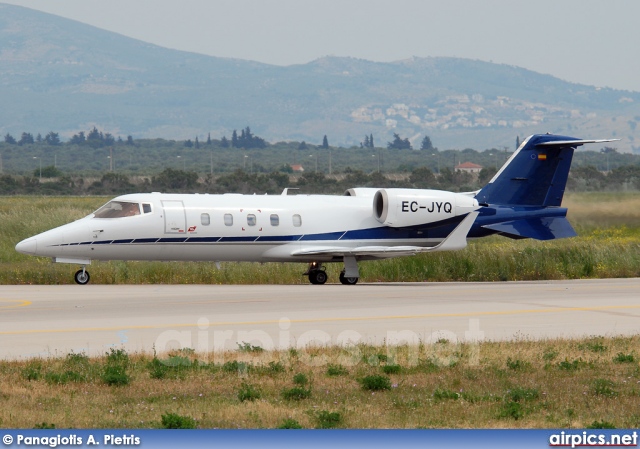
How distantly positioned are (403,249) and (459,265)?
4331mm

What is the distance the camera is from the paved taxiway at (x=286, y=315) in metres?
18.9

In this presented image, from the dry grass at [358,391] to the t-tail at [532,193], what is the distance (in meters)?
17.3

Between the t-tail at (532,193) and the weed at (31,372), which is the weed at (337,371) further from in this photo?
the t-tail at (532,193)

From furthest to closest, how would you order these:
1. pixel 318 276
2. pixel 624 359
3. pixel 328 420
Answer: pixel 318 276, pixel 624 359, pixel 328 420

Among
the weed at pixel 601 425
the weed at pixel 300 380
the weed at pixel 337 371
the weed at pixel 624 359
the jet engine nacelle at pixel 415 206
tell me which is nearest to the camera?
the weed at pixel 601 425

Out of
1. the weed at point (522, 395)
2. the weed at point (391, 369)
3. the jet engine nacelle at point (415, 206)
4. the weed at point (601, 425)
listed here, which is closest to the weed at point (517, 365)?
the weed at point (391, 369)

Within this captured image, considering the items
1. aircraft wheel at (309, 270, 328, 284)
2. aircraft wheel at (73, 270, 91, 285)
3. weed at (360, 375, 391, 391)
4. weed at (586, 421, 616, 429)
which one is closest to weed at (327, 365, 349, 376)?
weed at (360, 375, 391, 391)

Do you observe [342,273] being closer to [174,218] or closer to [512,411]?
[174,218]

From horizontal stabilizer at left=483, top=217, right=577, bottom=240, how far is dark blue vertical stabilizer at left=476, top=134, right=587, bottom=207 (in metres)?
0.64

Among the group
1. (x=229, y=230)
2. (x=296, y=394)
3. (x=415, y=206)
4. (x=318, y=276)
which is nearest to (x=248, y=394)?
(x=296, y=394)

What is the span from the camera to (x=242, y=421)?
12281 mm

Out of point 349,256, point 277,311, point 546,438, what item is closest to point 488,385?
point 546,438

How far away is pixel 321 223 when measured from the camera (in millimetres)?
33250

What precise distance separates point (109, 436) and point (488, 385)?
19.2 feet
